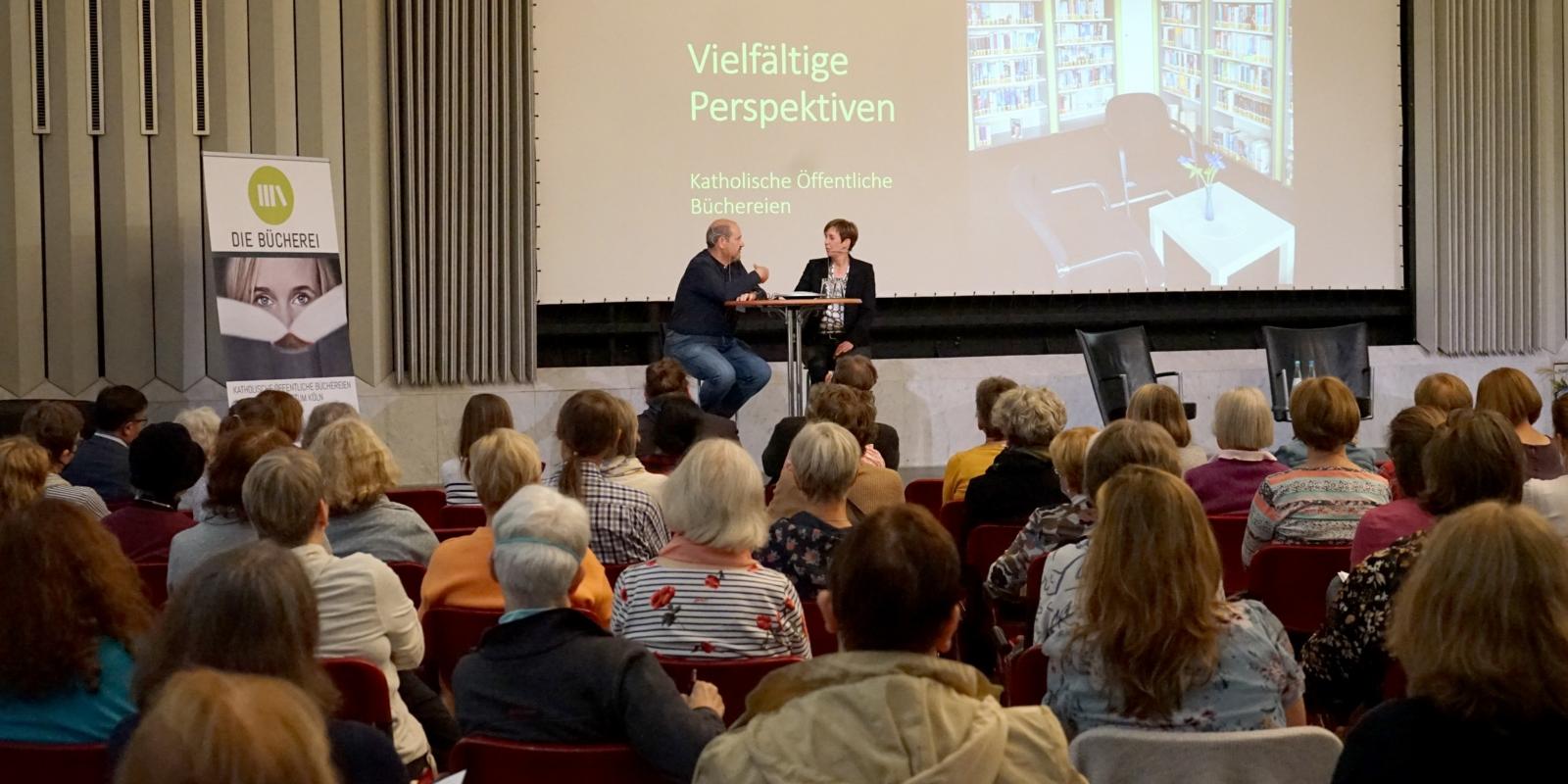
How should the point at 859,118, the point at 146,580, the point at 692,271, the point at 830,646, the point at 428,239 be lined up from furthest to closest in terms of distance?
the point at 859,118, the point at 428,239, the point at 692,271, the point at 146,580, the point at 830,646

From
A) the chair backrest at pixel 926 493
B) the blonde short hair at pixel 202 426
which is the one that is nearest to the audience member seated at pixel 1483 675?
the chair backrest at pixel 926 493

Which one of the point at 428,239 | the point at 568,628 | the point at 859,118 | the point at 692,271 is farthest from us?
the point at 859,118

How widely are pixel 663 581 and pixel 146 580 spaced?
4.70 ft

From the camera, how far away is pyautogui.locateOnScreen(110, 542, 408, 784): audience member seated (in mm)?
1788

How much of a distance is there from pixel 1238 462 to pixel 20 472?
3.24 metres

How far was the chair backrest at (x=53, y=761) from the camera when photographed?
80.6 inches

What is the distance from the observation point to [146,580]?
3.55 metres

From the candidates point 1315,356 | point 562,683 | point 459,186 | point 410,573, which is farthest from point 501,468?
point 1315,356

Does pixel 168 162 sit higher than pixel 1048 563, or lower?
higher

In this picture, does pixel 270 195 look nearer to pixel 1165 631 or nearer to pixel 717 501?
pixel 717 501

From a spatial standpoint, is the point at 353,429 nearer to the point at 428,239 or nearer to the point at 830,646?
the point at 830,646

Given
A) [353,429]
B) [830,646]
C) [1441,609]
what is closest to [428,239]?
[353,429]

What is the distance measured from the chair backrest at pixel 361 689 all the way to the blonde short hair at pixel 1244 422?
8.63 ft

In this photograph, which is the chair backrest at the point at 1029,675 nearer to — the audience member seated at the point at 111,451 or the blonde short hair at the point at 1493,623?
the blonde short hair at the point at 1493,623
